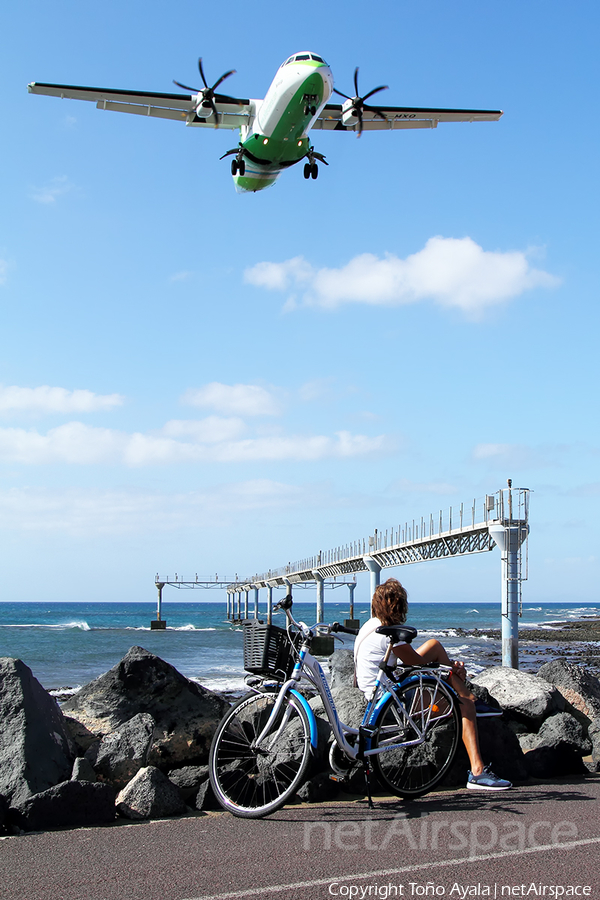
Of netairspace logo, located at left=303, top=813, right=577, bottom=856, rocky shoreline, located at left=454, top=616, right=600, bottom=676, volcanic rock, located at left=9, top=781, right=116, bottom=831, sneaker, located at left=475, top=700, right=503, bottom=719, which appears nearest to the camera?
netairspace logo, located at left=303, top=813, right=577, bottom=856

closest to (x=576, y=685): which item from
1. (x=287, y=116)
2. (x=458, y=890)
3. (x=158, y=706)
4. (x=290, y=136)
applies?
(x=158, y=706)

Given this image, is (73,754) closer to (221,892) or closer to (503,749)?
(221,892)

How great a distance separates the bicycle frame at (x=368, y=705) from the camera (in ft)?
18.8

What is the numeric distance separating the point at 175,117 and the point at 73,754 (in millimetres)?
26534

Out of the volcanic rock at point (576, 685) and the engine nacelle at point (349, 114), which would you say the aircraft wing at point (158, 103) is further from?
the volcanic rock at point (576, 685)

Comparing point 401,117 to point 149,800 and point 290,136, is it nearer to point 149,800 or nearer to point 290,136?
point 290,136

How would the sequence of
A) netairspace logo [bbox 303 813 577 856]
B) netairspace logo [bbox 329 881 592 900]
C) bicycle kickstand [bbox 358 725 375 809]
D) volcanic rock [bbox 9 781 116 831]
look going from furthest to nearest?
bicycle kickstand [bbox 358 725 375 809] → volcanic rock [bbox 9 781 116 831] → netairspace logo [bbox 303 813 577 856] → netairspace logo [bbox 329 881 592 900]

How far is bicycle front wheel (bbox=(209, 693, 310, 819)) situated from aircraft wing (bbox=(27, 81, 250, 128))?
25.9 m

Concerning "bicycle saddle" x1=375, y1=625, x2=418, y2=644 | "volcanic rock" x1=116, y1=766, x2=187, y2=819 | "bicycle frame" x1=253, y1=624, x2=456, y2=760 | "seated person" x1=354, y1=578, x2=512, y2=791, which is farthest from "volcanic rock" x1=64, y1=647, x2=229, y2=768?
"bicycle saddle" x1=375, y1=625, x2=418, y2=644

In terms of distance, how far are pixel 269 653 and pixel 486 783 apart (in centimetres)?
239

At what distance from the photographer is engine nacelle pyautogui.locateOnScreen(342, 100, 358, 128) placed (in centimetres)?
2734

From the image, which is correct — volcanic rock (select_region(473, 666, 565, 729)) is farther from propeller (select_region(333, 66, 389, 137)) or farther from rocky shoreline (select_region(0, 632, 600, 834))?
propeller (select_region(333, 66, 389, 137))

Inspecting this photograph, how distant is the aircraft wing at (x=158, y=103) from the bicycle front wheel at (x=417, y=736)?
84.5 ft

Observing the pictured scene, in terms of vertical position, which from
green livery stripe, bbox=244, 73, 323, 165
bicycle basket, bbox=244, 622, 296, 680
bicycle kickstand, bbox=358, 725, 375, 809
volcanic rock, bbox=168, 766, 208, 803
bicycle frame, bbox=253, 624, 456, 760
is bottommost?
volcanic rock, bbox=168, 766, 208, 803
